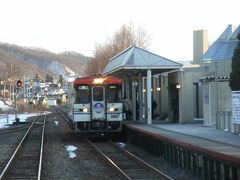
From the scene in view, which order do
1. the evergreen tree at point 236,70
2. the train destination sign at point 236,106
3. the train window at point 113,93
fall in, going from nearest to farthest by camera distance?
the train destination sign at point 236,106, the evergreen tree at point 236,70, the train window at point 113,93

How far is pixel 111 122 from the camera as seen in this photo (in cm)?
2692

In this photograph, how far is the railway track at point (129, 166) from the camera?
14.8 metres

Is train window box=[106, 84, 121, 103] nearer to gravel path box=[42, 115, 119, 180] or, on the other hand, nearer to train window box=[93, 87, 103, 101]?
train window box=[93, 87, 103, 101]

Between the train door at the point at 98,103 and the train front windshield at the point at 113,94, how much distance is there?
0.29 m

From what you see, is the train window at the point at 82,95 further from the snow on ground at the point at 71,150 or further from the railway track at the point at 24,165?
the railway track at the point at 24,165

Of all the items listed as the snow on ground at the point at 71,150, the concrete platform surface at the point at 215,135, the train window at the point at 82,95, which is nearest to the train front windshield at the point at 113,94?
the train window at the point at 82,95

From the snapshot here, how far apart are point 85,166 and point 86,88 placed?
32.0 feet

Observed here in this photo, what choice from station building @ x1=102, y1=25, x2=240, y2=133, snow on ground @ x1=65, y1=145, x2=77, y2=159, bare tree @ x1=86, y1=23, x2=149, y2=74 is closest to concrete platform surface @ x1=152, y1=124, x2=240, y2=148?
station building @ x1=102, y1=25, x2=240, y2=133

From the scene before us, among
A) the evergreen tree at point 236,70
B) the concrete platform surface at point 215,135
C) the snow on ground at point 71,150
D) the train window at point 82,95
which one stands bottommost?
the snow on ground at point 71,150

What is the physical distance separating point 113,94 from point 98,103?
0.90 m

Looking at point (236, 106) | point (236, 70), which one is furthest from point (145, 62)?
point (236, 106)

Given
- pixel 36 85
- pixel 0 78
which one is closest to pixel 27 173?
pixel 0 78

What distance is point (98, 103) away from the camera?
26.6m

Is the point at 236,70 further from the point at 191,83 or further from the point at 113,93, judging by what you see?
the point at 191,83
